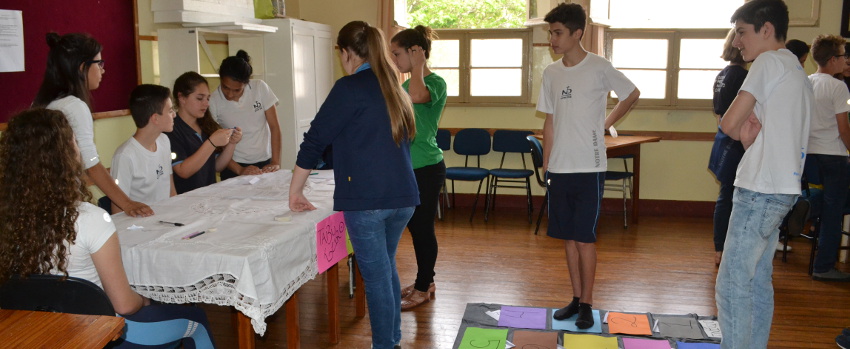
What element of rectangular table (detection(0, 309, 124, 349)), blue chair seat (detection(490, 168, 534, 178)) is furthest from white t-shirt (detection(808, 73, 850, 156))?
rectangular table (detection(0, 309, 124, 349))

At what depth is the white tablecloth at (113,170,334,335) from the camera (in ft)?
7.02

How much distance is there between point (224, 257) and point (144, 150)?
1080mm

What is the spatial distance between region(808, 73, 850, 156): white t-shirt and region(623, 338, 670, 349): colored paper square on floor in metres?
1.86

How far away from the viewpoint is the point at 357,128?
2426mm

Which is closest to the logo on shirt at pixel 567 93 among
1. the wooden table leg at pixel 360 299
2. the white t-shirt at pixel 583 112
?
the white t-shirt at pixel 583 112

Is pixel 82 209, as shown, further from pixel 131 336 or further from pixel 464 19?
pixel 464 19

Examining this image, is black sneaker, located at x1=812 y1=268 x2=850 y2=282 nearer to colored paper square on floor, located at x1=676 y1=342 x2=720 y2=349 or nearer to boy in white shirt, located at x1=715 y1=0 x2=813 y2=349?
colored paper square on floor, located at x1=676 y1=342 x2=720 y2=349

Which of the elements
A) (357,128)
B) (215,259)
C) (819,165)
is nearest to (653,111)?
(819,165)

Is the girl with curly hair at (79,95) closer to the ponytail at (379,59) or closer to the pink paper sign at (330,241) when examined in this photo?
the pink paper sign at (330,241)

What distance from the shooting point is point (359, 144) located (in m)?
2.43

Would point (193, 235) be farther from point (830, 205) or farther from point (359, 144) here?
point (830, 205)

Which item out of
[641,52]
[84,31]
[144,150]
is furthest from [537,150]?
[84,31]

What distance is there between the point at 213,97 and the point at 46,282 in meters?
2.33

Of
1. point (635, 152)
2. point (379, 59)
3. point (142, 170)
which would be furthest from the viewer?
point (635, 152)
